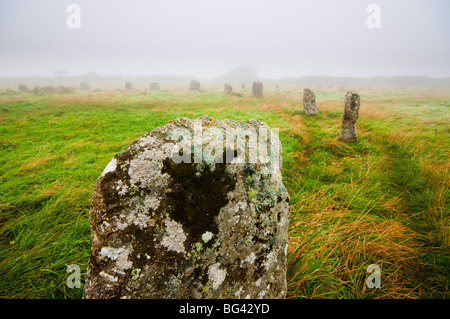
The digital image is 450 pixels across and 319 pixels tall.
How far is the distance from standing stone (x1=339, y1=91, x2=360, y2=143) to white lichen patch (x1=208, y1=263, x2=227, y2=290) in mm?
7674

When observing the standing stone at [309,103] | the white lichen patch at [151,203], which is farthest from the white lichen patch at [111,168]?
the standing stone at [309,103]

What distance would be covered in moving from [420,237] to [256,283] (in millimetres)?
3352

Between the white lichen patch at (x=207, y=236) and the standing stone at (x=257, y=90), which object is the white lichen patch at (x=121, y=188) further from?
the standing stone at (x=257, y=90)

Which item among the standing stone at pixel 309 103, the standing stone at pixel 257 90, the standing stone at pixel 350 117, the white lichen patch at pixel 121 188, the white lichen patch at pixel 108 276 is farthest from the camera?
the standing stone at pixel 257 90

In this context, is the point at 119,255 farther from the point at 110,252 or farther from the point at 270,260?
the point at 270,260

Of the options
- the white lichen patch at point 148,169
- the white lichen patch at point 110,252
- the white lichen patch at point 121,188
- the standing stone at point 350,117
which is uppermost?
the standing stone at point 350,117

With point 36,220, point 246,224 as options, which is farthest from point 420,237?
point 36,220

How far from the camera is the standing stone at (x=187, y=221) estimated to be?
171cm

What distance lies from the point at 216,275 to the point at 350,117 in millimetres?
7974

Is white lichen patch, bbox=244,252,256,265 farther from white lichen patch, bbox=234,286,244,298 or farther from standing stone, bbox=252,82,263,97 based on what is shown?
standing stone, bbox=252,82,263,97

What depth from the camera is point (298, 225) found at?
3514 mm

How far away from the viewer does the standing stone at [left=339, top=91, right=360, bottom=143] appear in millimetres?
7547

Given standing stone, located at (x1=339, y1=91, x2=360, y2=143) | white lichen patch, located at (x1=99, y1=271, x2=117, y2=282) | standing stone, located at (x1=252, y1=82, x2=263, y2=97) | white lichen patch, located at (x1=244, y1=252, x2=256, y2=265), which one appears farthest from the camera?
standing stone, located at (x1=252, y1=82, x2=263, y2=97)

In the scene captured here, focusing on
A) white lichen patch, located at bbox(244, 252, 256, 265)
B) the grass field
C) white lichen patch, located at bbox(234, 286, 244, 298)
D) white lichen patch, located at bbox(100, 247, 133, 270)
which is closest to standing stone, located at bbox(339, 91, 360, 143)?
the grass field
